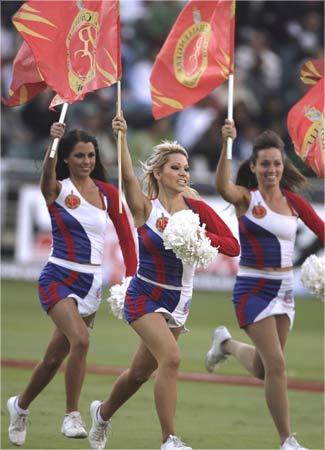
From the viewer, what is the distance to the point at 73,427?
29.3 feet

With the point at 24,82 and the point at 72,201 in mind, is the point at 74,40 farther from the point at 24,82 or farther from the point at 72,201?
the point at 72,201

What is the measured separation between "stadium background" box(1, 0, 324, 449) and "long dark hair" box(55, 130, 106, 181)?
98.1 inches

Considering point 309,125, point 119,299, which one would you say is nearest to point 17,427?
point 119,299

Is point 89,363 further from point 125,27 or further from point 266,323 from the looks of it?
point 125,27

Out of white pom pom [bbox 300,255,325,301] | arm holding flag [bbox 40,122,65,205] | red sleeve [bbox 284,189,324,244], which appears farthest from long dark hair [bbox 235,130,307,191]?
arm holding flag [bbox 40,122,65,205]

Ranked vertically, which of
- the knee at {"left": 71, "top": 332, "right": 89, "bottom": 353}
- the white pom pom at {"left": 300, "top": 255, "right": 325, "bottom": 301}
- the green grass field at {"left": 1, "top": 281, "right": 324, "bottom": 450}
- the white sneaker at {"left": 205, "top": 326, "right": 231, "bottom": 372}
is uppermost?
the white pom pom at {"left": 300, "top": 255, "right": 325, "bottom": 301}

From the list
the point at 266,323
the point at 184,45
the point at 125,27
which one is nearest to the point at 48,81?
the point at 184,45

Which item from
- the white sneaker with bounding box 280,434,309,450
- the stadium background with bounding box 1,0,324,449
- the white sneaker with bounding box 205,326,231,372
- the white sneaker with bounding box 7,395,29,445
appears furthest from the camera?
the stadium background with bounding box 1,0,324,449

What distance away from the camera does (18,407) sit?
9.31 m

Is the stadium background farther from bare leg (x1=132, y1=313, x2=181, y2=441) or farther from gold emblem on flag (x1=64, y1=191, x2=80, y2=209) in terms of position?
bare leg (x1=132, y1=313, x2=181, y2=441)

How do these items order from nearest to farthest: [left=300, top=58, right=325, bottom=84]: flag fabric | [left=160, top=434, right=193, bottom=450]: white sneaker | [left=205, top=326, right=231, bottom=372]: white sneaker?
1. [left=160, top=434, right=193, bottom=450]: white sneaker
2. [left=300, top=58, right=325, bottom=84]: flag fabric
3. [left=205, top=326, right=231, bottom=372]: white sneaker

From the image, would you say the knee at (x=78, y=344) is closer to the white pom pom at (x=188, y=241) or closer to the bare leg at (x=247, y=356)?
the white pom pom at (x=188, y=241)

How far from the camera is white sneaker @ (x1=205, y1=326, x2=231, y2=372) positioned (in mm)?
10836

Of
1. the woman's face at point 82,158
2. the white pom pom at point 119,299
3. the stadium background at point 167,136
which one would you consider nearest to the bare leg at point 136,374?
the white pom pom at point 119,299
